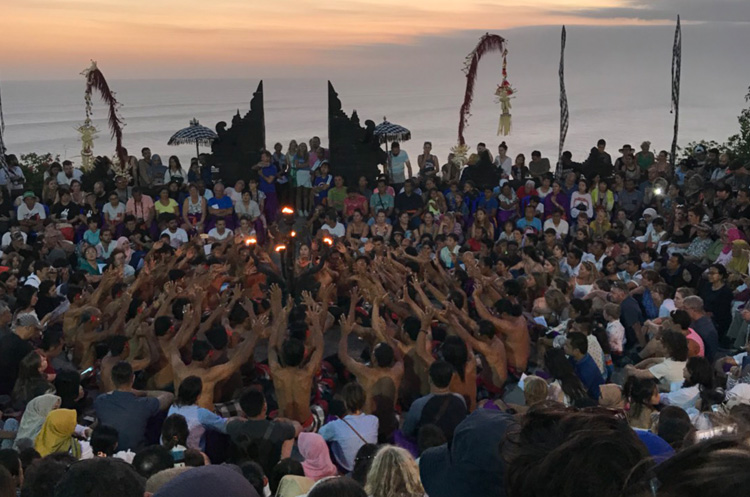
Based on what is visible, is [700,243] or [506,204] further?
[506,204]

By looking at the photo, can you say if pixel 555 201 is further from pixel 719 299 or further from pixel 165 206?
pixel 165 206

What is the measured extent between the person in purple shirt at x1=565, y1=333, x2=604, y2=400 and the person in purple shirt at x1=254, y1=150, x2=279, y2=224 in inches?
369

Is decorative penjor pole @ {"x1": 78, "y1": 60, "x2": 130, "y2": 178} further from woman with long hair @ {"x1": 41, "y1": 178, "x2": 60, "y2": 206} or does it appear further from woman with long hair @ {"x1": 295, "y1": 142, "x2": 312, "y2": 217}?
woman with long hair @ {"x1": 295, "y1": 142, "x2": 312, "y2": 217}

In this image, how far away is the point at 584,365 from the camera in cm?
740

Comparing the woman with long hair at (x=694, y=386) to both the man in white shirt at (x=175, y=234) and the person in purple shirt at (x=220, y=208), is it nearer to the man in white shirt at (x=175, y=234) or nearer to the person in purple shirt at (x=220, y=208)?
the man in white shirt at (x=175, y=234)

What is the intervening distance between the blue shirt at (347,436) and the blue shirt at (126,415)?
1.36m

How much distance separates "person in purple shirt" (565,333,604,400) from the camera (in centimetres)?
734

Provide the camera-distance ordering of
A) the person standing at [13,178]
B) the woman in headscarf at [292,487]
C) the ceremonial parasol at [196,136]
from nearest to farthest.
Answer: the woman in headscarf at [292,487] → the person standing at [13,178] → the ceremonial parasol at [196,136]

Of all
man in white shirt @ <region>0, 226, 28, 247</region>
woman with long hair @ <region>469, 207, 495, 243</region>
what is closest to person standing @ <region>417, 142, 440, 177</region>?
woman with long hair @ <region>469, 207, 495, 243</region>

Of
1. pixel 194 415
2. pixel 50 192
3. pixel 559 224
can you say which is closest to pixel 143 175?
pixel 50 192

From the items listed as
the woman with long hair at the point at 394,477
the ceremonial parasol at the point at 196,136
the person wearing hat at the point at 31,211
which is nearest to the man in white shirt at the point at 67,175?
the person wearing hat at the point at 31,211

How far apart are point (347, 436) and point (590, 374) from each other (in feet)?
7.50

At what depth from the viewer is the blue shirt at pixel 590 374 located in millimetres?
7324

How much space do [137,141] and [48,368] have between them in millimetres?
52241
